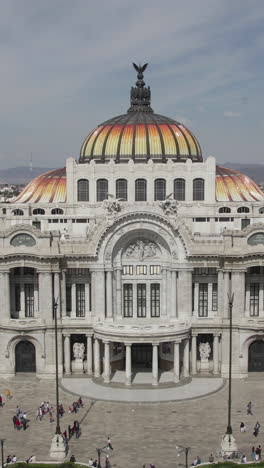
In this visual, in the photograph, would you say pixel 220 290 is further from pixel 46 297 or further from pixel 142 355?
pixel 46 297

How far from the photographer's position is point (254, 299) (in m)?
64.9

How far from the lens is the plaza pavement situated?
47.1m

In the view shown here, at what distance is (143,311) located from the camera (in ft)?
218

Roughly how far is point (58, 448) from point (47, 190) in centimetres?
4351

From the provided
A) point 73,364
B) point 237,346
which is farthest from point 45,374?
point 237,346

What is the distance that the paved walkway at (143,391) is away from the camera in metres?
58.2

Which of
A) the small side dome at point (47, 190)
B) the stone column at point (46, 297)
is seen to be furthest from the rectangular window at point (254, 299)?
the small side dome at point (47, 190)

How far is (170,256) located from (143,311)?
23.4ft

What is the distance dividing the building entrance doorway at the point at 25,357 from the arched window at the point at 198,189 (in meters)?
27.7

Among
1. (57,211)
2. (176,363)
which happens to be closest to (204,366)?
Result: (176,363)

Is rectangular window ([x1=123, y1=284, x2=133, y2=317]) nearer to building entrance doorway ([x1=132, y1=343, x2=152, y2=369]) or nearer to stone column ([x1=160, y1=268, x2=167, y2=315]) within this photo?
stone column ([x1=160, y1=268, x2=167, y2=315])

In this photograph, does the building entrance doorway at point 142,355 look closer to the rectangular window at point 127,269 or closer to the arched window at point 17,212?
the rectangular window at point 127,269

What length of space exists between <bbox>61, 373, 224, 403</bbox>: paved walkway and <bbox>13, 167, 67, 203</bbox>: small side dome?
1087 inches

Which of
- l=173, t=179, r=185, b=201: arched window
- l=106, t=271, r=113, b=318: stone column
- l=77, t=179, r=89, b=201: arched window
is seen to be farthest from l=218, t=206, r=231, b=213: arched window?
l=106, t=271, r=113, b=318: stone column
